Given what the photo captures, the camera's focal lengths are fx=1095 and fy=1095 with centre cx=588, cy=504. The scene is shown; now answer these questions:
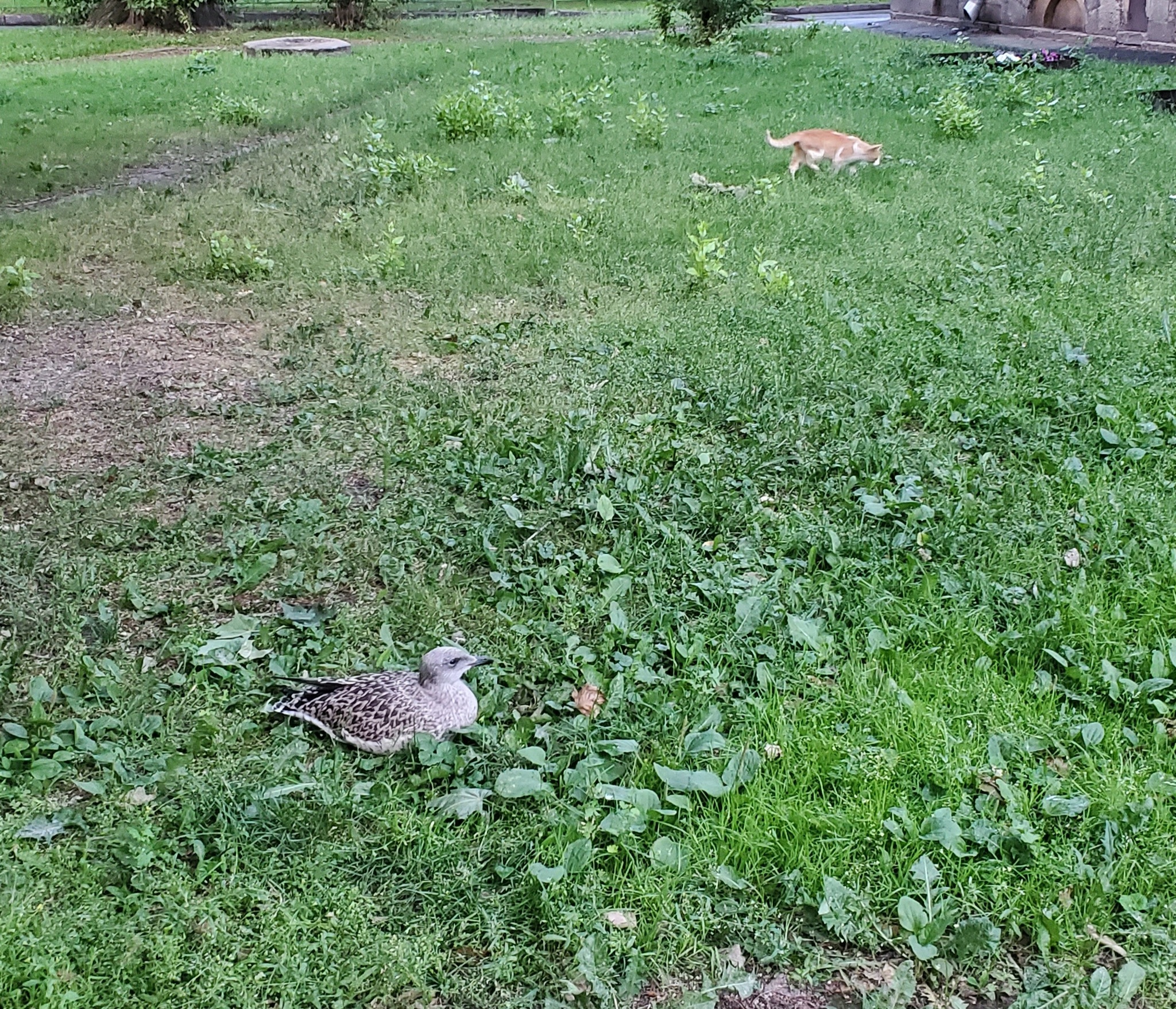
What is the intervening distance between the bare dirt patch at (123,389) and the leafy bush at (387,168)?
2.75 meters

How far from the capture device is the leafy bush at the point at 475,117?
1029 cm

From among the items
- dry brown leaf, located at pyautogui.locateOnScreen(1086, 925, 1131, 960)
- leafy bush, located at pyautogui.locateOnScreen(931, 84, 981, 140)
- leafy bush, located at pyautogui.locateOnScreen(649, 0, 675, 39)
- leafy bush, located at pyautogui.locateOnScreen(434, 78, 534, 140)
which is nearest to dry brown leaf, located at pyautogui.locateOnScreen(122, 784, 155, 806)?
dry brown leaf, located at pyautogui.locateOnScreen(1086, 925, 1131, 960)

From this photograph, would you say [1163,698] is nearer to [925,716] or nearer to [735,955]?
[925,716]

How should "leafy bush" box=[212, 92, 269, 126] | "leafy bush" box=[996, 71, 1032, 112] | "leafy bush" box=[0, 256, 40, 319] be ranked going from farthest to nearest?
1. "leafy bush" box=[996, 71, 1032, 112]
2. "leafy bush" box=[212, 92, 269, 126]
3. "leafy bush" box=[0, 256, 40, 319]

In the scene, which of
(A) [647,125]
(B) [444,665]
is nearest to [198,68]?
(A) [647,125]

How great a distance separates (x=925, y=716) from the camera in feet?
10.3

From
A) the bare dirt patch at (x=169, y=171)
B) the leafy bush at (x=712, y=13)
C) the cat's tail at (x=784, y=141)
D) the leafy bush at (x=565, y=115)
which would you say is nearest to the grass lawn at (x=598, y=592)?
the bare dirt patch at (x=169, y=171)

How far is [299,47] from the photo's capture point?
18750mm

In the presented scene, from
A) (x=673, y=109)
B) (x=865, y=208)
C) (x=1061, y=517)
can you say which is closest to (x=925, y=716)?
(x=1061, y=517)

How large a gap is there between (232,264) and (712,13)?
1318cm

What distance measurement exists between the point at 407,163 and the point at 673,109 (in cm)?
427

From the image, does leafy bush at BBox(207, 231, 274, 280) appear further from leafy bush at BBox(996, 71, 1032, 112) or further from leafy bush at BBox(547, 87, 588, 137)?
leafy bush at BBox(996, 71, 1032, 112)

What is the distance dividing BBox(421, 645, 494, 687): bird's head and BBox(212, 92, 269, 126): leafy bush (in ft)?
33.0

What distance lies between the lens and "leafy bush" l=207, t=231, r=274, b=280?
6871mm
